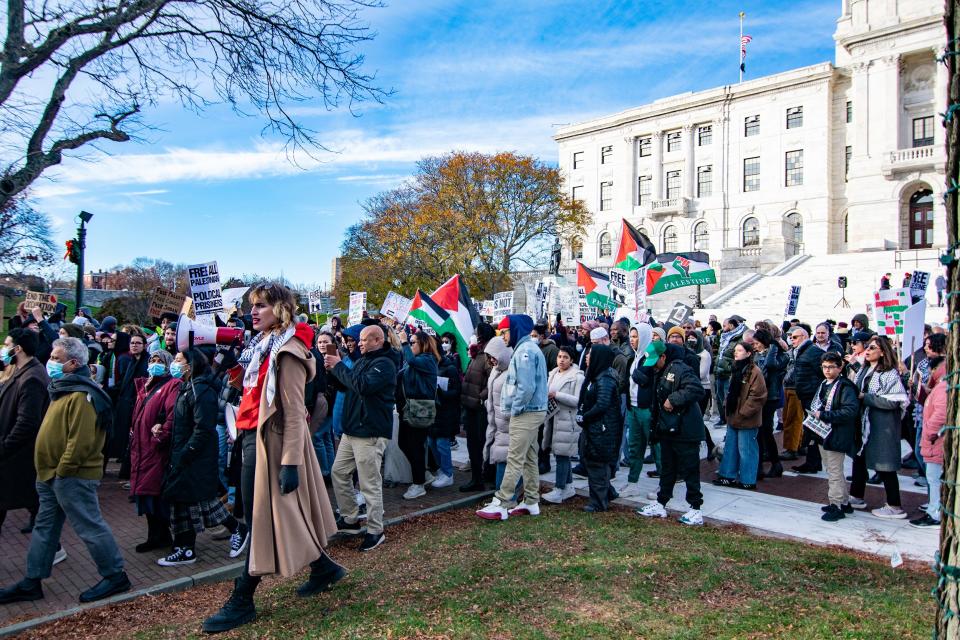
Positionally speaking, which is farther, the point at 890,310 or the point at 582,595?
the point at 890,310

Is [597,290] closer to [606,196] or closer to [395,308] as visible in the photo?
[395,308]

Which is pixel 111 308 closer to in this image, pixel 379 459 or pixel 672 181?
pixel 379 459

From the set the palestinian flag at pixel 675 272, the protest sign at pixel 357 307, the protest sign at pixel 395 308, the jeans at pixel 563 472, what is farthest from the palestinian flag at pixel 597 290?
the jeans at pixel 563 472

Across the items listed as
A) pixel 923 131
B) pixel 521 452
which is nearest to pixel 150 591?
pixel 521 452

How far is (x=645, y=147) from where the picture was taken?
60.4m

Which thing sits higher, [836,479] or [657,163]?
[657,163]

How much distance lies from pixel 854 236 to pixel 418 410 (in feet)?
149

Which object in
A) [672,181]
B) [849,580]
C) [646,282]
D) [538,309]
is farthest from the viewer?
[672,181]

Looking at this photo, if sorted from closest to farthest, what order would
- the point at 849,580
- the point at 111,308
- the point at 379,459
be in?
1. the point at 849,580
2. the point at 379,459
3. the point at 111,308

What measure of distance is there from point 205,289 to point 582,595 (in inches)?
255

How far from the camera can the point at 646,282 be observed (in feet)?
50.9

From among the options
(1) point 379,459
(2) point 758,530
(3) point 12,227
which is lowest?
(2) point 758,530

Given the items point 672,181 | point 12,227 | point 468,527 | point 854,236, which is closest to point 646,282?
point 468,527

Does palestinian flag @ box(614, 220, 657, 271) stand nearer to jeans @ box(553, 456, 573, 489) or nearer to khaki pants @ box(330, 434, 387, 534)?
jeans @ box(553, 456, 573, 489)
